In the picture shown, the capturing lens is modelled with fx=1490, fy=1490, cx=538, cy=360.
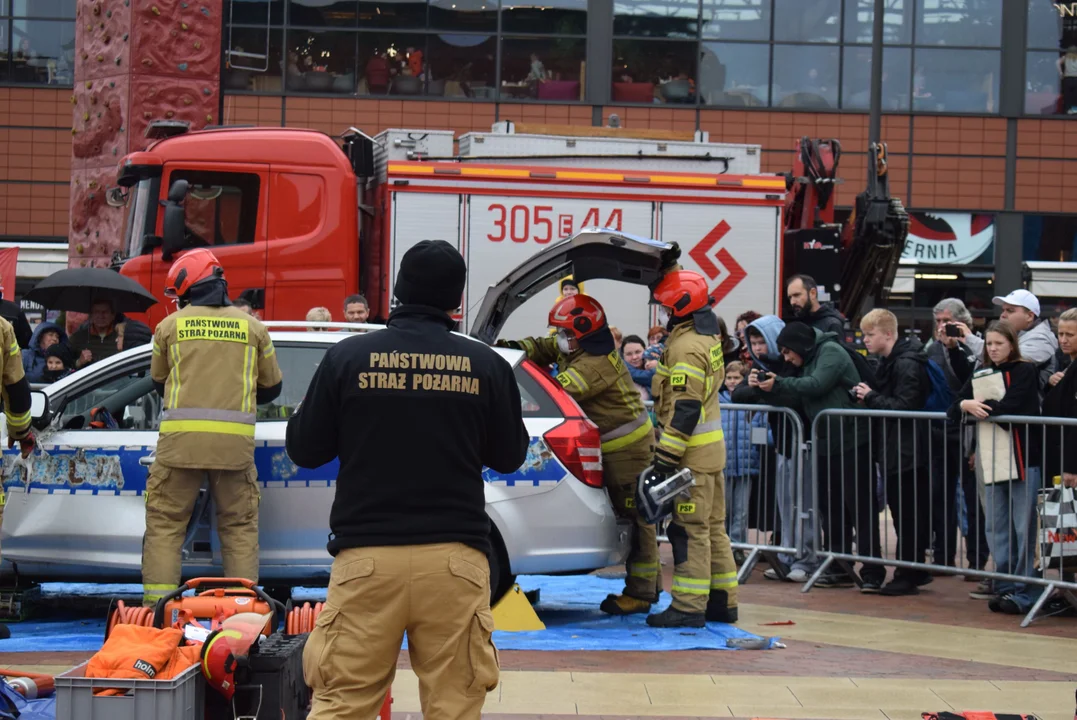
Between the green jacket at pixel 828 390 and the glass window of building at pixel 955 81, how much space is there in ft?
64.6

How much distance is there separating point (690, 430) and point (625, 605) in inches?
49.9

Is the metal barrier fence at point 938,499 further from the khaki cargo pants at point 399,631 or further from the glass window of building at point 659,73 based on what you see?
the glass window of building at point 659,73

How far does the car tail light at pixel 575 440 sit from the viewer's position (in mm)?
7848

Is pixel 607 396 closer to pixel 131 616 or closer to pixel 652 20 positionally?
pixel 131 616

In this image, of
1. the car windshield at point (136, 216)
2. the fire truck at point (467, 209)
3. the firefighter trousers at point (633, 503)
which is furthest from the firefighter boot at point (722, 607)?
the car windshield at point (136, 216)

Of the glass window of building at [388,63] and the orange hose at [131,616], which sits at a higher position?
the glass window of building at [388,63]

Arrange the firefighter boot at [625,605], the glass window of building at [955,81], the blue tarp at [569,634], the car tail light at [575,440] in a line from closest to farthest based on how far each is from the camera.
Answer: the blue tarp at [569,634] < the car tail light at [575,440] < the firefighter boot at [625,605] < the glass window of building at [955,81]

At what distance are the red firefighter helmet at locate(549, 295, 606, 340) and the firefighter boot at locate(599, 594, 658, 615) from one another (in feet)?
5.12

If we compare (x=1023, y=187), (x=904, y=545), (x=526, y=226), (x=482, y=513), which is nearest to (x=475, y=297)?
(x=526, y=226)

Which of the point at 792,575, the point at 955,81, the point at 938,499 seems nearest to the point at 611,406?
the point at 792,575

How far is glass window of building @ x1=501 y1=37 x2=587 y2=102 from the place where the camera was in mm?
28250

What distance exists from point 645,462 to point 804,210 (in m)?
7.30

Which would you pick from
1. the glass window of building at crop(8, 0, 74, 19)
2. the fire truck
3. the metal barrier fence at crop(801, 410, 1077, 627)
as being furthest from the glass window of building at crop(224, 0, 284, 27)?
the metal barrier fence at crop(801, 410, 1077, 627)

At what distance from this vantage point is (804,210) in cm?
1507
